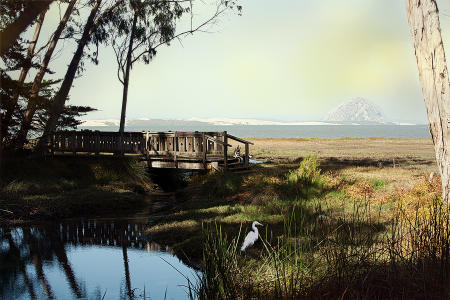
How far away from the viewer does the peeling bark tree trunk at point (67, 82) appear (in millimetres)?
21141

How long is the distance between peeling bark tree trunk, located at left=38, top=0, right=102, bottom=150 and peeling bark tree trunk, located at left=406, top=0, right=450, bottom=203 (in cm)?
1647

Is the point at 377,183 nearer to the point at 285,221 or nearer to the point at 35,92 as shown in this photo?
the point at 285,221

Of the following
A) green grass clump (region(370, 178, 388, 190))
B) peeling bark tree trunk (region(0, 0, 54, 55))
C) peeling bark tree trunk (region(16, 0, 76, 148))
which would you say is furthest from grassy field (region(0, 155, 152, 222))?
green grass clump (region(370, 178, 388, 190))

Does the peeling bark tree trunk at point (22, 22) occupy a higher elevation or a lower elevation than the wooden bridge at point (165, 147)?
higher

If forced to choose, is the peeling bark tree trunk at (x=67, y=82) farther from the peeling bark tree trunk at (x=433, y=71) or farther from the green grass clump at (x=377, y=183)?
the peeling bark tree trunk at (x=433, y=71)

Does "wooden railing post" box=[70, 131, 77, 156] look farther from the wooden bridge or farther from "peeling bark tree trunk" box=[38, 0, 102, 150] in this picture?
"peeling bark tree trunk" box=[38, 0, 102, 150]

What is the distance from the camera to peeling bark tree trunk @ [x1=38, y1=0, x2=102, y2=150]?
2114 centimetres

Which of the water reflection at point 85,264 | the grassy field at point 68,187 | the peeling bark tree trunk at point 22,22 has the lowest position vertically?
the water reflection at point 85,264

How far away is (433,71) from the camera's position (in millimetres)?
8609


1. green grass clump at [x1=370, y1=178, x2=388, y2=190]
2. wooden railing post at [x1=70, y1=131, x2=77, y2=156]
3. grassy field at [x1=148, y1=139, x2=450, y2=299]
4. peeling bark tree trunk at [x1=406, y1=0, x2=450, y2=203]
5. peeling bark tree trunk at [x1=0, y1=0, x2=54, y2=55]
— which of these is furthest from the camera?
wooden railing post at [x1=70, y1=131, x2=77, y2=156]

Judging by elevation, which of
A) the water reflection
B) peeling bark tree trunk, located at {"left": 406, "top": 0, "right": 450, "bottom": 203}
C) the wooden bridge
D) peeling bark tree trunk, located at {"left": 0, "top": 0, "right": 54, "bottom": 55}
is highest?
peeling bark tree trunk, located at {"left": 0, "top": 0, "right": 54, "bottom": 55}

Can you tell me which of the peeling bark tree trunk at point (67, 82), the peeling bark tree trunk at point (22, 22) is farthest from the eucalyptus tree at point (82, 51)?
the peeling bark tree trunk at point (22, 22)

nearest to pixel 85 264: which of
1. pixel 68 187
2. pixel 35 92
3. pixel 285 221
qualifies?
pixel 285 221

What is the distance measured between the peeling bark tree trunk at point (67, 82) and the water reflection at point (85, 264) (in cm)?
935
